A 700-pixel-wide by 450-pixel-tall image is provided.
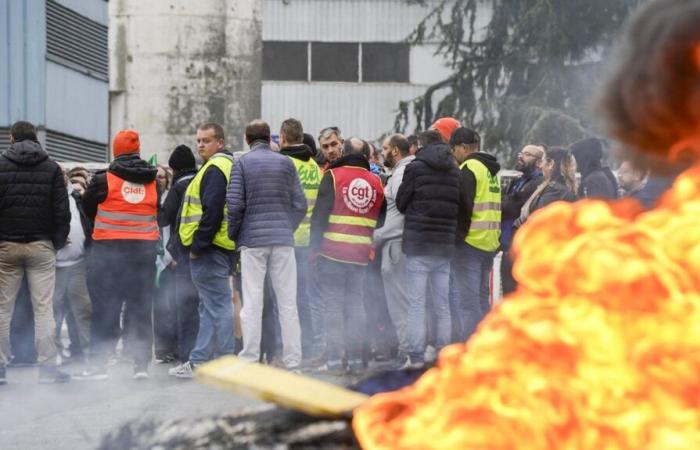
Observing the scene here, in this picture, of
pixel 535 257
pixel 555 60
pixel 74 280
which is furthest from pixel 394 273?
pixel 555 60

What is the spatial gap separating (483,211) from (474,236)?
0.75 feet

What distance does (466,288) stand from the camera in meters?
11.8

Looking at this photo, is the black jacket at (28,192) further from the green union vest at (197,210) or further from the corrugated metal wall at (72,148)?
the corrugated metal wall at (72,148)

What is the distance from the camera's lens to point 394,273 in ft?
40.2

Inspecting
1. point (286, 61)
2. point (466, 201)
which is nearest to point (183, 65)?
point (466, 201)

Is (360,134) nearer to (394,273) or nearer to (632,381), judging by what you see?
(394,273)

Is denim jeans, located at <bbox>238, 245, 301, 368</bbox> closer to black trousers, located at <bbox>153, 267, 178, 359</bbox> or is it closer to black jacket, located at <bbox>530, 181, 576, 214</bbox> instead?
black trousers, located at <bbox>153, 267, 178, 359</bbox>

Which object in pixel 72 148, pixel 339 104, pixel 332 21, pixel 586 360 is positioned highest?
pixel 332 21

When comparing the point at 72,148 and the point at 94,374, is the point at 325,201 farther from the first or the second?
the point at 72,148

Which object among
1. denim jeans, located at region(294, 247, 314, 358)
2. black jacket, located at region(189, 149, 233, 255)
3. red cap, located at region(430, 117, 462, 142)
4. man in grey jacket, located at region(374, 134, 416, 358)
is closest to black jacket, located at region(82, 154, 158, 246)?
black jacket, located at region(189, 149, 233, 255)

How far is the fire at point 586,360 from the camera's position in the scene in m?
3.32

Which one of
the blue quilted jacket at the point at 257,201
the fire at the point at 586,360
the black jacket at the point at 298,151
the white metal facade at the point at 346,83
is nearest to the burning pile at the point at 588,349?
the fire at the point at 586,360

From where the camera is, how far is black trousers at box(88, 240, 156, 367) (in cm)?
1084

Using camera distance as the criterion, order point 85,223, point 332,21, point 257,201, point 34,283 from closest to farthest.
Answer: point 257,201, point 34,283, point 85,223, point 332,21
